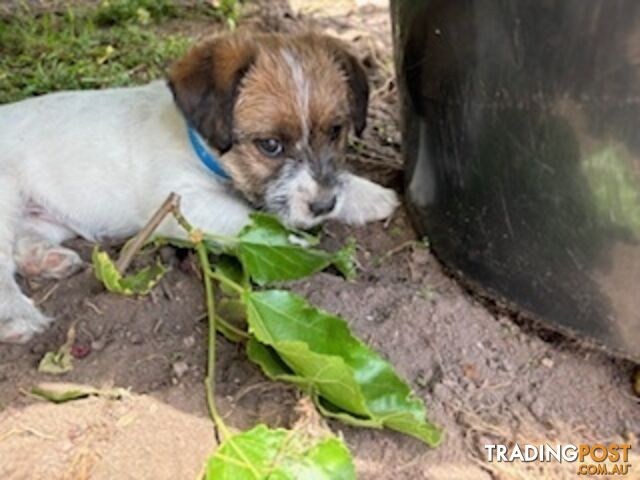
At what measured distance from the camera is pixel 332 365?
109 inches

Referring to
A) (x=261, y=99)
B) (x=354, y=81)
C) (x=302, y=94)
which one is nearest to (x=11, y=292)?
(x=261, y=99)

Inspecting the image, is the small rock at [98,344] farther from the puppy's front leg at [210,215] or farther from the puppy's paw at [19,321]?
the puppy's front leg at [210,215]

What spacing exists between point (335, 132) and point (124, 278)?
1153 millimetres

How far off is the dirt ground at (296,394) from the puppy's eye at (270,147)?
0.58 metres

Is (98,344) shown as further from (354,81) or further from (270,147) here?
(354,81)

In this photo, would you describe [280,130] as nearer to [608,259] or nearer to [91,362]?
[91,362]

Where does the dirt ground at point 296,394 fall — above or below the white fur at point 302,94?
below

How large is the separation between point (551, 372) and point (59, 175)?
8.01 feet

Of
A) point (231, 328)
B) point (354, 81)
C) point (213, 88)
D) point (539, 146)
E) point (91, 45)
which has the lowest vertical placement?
point (91, 45)

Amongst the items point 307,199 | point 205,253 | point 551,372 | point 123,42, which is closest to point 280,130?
point 307,199

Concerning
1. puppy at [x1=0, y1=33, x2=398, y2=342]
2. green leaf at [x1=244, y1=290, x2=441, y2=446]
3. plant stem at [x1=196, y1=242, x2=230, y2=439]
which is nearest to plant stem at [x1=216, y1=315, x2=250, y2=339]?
plant stem at [x1=196, y1=242, x2=230, y2=439]

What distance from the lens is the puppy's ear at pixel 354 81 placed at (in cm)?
418

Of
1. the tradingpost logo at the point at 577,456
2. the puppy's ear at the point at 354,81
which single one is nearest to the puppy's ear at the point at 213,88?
the puppy's ear at the point at 354,81

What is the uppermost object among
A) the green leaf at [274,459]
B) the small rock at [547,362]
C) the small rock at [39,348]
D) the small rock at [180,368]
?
the green leaf at [274,459]
